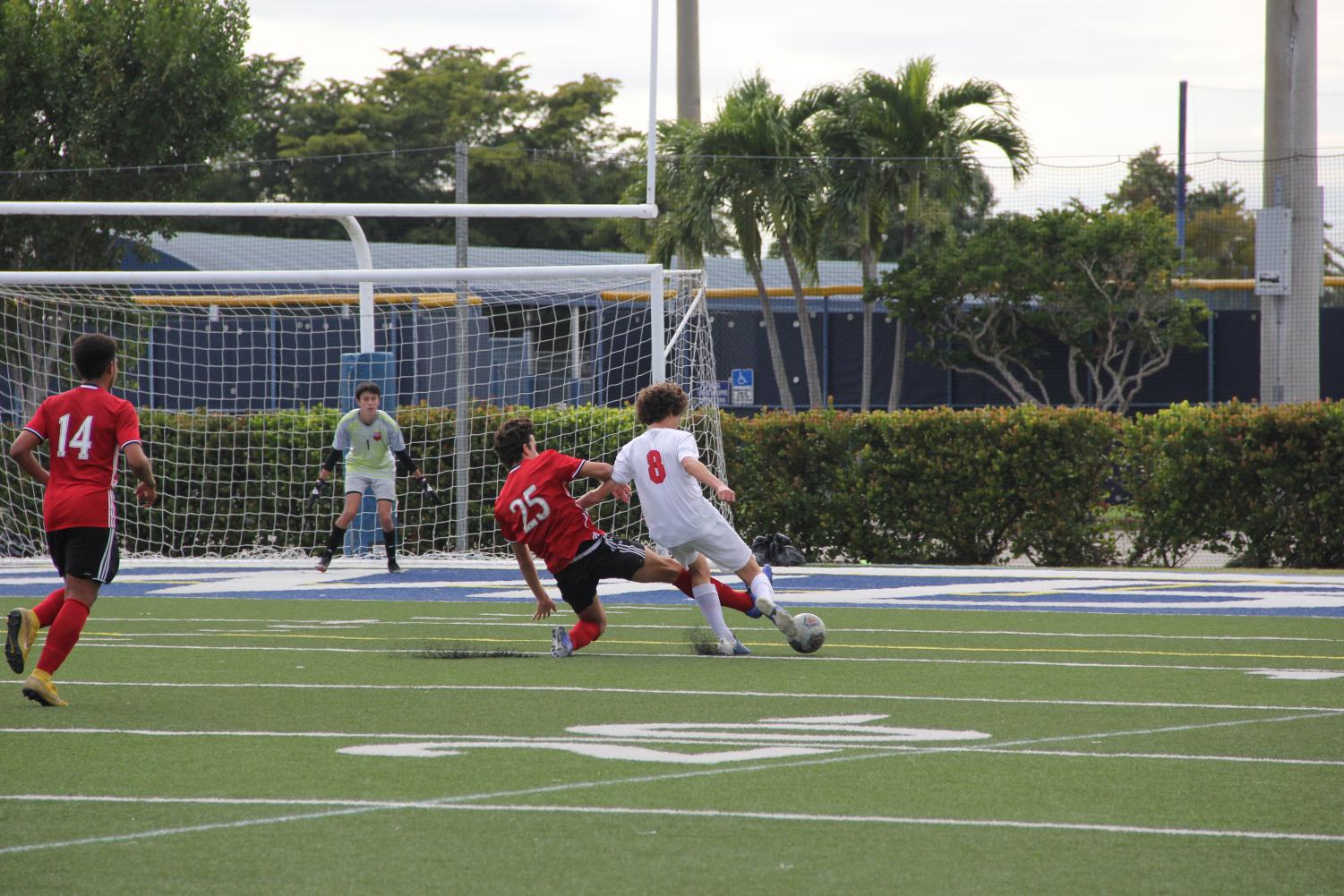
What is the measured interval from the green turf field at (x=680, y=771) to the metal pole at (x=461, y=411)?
788 cm

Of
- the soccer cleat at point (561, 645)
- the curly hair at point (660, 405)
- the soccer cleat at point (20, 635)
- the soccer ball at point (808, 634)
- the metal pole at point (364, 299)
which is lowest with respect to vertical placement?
the soccer cleat at point (561, 645)

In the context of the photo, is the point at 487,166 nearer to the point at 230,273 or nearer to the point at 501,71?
the point at 501,71

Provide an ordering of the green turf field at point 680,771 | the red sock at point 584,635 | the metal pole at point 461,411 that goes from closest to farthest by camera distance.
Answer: the green turf field at point 680,771 → the red sock at point 584,635 → the metal pole at point 461,411

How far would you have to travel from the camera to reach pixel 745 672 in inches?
367

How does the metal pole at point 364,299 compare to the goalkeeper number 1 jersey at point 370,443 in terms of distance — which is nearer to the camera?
the goalkeeper number 1 jersey at point 370,443

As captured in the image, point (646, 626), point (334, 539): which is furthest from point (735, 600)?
point (334, 539)

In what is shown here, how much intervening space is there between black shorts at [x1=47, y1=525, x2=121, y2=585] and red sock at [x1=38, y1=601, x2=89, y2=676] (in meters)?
0.16

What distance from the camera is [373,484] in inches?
661

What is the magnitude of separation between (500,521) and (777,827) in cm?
491

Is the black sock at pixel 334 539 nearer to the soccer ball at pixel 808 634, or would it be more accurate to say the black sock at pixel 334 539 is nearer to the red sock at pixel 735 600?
the red sock at pixel 735 600

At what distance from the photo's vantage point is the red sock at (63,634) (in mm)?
8031

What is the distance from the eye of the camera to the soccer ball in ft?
32.1

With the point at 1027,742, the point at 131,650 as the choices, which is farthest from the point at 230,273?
the point at 1027,742

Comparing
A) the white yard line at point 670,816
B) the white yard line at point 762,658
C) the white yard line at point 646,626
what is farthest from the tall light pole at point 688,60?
the white yard line at point 670,816
